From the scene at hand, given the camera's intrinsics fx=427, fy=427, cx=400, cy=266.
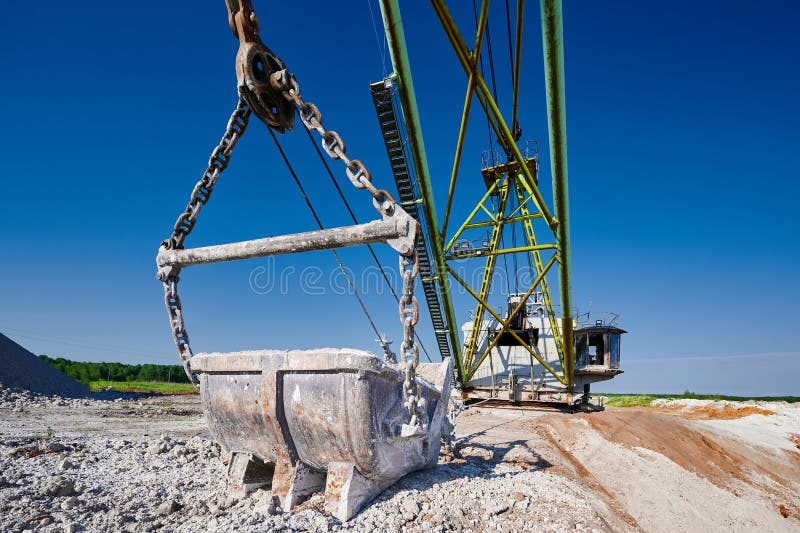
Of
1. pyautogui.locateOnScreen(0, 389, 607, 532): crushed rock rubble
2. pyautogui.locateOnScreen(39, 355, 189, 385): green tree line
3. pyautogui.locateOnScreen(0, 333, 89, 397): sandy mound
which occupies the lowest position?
pyautogui.locateOnScreen(39, 355, 189, 385): green tree line

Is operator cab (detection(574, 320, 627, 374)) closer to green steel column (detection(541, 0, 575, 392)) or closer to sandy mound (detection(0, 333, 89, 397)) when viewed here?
green steel column (detection(541, 0, 575, 392))

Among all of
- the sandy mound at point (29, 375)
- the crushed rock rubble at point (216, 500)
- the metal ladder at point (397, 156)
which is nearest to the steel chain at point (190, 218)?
the crushed rock rubble at point (216, 500)

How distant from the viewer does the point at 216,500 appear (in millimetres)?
4066

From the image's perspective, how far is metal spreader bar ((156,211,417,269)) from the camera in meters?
3.52

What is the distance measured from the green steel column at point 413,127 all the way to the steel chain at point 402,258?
428 centimetres

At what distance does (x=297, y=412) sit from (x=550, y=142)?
264 inches

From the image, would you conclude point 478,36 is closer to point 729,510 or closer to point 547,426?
point 547,426

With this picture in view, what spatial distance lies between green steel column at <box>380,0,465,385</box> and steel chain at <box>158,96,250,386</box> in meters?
4.03

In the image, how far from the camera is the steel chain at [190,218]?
477 centimetres

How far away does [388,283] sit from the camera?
731 centimetres

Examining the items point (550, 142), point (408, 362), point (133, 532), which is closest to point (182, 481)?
point (133, 532)

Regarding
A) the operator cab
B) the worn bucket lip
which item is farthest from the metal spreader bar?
the operator cab

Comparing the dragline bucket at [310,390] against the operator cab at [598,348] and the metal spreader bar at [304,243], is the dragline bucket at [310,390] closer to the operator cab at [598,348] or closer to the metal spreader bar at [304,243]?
the metal spreader bar at [304,243]

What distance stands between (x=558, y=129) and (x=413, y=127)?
9.39ft
